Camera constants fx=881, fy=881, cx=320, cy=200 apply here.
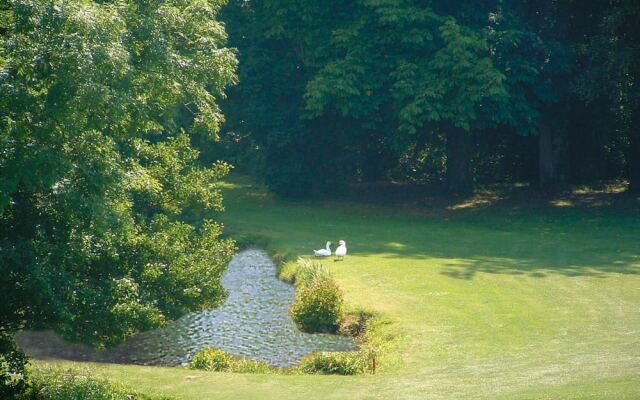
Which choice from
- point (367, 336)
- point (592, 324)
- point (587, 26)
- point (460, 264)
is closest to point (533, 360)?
point (592, 324)

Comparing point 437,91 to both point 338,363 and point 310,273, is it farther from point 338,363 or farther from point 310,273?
point 338,363

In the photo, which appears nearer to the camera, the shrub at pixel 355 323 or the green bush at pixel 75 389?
the green bush at pixel 75 389

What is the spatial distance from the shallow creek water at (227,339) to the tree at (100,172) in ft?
7.21

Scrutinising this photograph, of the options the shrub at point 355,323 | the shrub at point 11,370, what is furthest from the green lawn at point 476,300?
the shrub at point 11,370

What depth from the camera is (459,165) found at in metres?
47.0

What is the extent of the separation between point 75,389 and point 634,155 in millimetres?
33825

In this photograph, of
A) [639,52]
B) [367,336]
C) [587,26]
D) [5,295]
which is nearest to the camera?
[5,295]

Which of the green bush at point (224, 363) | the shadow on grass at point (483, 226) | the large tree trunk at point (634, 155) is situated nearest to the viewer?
the green bush at point (224, 363)

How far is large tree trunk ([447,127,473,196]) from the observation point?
4629cm

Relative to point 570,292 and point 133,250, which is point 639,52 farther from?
point 133,250

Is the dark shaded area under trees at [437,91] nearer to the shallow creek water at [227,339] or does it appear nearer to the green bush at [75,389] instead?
the shallow creek water at [227,339]

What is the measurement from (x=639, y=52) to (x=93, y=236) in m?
29.1

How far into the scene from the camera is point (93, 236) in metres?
18.1

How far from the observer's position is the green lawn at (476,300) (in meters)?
16.6
